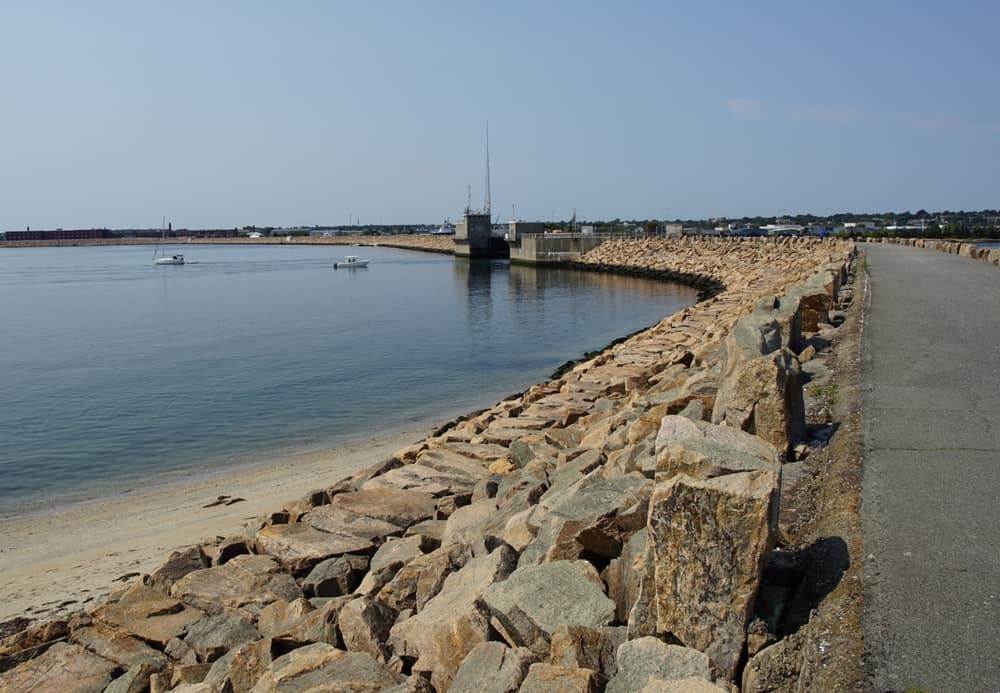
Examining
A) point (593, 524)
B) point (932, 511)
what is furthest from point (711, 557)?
point (932, 511)

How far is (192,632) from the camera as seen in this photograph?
241 inches

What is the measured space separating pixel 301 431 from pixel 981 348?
11.5 metres

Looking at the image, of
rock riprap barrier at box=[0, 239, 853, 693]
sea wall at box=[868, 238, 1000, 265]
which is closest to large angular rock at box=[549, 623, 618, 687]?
rock riprap barrier at box=[0, 239, 853, 693]

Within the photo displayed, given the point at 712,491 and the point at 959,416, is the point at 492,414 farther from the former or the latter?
the point at 712,491

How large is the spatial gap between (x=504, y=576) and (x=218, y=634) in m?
2.45

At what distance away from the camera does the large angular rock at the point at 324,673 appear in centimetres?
425

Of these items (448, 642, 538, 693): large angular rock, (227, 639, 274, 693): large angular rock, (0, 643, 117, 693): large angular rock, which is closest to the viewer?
(448, 642, 538, 693): large angular rock

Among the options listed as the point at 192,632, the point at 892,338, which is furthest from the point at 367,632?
the point at 892,338

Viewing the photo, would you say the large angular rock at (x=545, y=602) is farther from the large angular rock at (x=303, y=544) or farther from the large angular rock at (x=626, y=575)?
the large angular rock at (x=303, y=544)

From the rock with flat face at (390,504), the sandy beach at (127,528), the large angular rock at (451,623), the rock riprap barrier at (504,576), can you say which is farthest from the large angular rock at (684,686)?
the sandy beach at (127,528)

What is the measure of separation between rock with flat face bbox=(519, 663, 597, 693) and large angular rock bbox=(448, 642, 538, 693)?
5.1 inches

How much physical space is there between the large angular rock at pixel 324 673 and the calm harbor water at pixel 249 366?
955 cm

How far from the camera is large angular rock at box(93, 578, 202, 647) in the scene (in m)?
6.35

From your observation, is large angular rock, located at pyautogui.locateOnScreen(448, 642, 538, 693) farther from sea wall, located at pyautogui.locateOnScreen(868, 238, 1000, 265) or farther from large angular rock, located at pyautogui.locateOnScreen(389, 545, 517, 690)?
sea wall, located at pyautogui.locateOnScreen(868, 238, 1000, 265)
